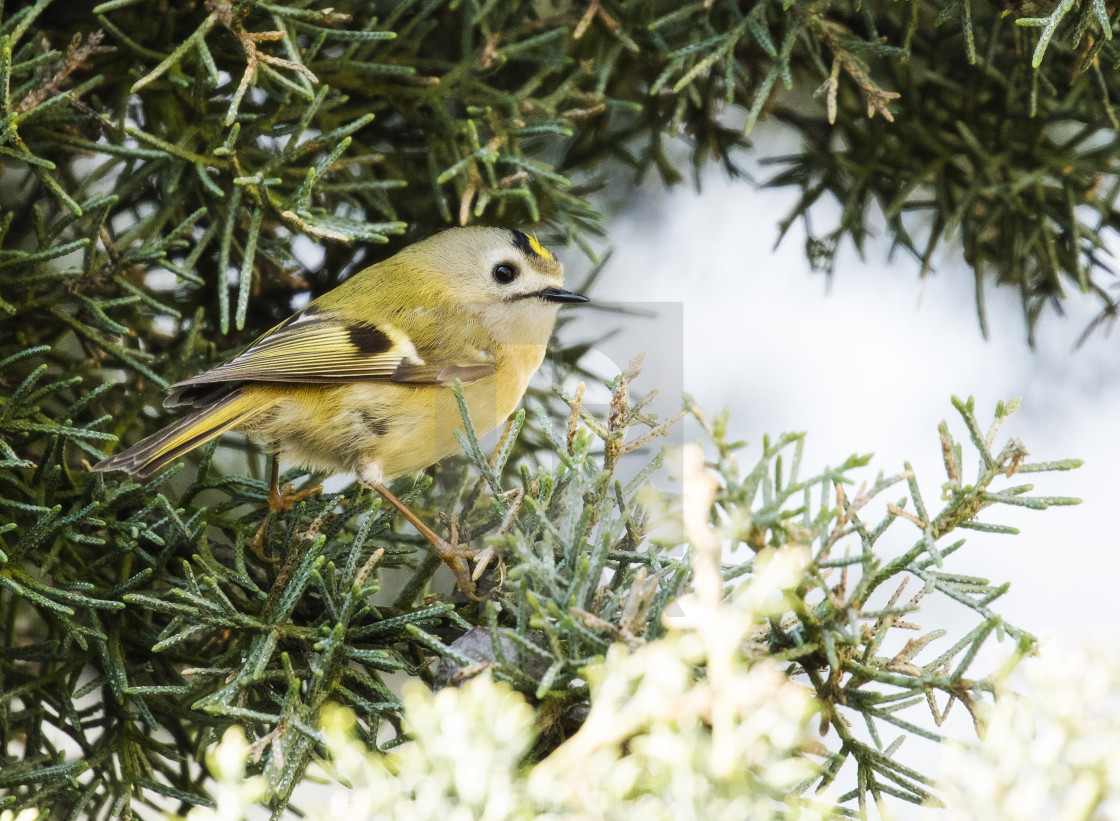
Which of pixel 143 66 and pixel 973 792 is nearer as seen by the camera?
pixel 973 792

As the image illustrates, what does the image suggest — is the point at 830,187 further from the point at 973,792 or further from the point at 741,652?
the point at 973,792

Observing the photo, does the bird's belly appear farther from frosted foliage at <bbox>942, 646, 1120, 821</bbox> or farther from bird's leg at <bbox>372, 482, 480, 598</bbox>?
frosted foliage at <bbox>942, 646, 1120, 821</bbox>

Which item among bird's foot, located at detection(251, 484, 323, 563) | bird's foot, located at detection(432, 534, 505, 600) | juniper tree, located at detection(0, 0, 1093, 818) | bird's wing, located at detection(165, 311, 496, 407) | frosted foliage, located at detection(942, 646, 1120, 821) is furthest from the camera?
bird's wing, located at detection(165, 311, 496, 407)

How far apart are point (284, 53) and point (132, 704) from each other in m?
0.88

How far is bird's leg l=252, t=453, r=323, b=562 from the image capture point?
4.01 ft

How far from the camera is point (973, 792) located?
1.93 ft

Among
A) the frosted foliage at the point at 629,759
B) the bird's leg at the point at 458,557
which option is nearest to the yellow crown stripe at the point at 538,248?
the bird's leg at the point at 458,557

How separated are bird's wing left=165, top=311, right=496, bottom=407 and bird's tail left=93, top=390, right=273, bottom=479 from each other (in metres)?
0.03

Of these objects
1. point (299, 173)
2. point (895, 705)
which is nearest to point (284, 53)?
point (299, 173)

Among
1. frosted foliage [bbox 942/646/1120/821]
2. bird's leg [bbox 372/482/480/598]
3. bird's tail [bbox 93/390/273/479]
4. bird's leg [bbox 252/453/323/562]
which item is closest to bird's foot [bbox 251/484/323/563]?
bird's leg [bbox 252/453/323/562]

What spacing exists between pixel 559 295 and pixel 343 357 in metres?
0.38

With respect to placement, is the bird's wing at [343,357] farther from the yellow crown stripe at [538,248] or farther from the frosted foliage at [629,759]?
the frosted foliage at [629,759]

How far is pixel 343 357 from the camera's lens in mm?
1475

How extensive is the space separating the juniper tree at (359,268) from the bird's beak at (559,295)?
0.10 m
